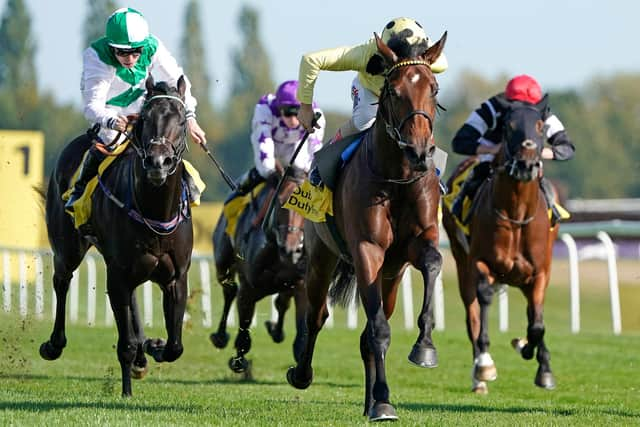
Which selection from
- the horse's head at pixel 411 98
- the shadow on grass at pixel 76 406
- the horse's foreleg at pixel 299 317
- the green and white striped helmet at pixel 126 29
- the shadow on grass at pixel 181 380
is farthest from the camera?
the horse's foreleg at pixel 299 317

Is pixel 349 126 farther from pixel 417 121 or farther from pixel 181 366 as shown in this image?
pixel 181 366

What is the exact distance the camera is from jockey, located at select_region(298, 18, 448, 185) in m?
7.58

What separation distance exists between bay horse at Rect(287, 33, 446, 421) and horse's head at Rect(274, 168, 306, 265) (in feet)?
9.66

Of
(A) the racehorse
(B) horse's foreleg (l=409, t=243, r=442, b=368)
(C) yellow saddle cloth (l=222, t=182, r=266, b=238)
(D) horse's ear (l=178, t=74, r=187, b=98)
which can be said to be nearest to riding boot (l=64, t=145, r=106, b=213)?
(D) horse's ear (l=178, t=74, r=187, b=98)

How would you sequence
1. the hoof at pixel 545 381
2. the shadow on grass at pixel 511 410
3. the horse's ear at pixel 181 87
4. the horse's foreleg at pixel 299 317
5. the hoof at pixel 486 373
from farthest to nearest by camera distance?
the horse's foreleg at pixel 299 317
the hoof at pixel 486 373
the hoof at pixel 545 381
the horse's ear at pixel 181 87
the shadow on grass at pixel 511 410

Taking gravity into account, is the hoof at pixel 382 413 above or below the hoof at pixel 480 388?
above

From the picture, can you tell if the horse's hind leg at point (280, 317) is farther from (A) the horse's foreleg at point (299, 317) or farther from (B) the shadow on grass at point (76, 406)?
(B) the shadow on grass at point (76, 406)

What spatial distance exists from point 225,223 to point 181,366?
1.43 m

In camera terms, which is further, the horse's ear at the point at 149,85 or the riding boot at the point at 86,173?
the riding boot at the point at 86,173

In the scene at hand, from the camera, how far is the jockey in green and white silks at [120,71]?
8719 millimetres

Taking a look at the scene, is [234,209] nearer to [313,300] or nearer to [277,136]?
[277,136]

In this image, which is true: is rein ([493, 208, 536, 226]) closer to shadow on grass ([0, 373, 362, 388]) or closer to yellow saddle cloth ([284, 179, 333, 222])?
shadow on grass ([0, 373, 362, 388])

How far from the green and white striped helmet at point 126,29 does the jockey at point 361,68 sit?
134cm

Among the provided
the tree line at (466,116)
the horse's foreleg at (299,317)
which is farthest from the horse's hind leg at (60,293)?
the tree line at (466,116)
